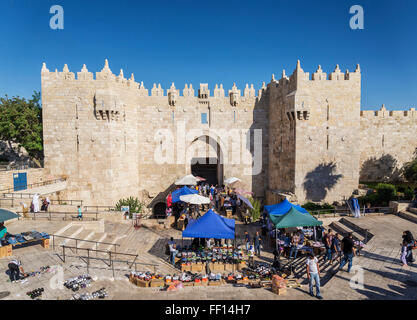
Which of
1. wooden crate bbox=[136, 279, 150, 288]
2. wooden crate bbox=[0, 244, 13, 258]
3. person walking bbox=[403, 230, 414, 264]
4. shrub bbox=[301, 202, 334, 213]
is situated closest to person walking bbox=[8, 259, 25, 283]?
wooden crate bbox=[0, 244, 13, 258]

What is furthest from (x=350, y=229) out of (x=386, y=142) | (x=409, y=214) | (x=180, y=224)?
(x=386, y=142)

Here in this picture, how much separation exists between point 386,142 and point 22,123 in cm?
3205

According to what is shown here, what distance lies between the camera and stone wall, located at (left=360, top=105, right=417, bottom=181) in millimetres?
22266

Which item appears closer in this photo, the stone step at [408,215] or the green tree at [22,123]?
the stone step at [408,215]

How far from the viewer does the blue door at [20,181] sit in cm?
1750

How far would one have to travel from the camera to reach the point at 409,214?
46.1ft

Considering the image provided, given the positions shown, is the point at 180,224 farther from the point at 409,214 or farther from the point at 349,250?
the point at 409,214

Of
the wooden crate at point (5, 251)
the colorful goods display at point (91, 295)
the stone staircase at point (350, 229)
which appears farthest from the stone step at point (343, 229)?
the wooden crate at point (5, 251)

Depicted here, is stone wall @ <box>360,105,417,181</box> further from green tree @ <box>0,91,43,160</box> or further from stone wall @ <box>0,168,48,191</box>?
green tree @ <box>0,91,43,160</box>

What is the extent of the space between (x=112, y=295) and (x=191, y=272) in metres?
3.35

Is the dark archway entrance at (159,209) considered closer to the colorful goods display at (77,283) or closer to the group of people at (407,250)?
the colorful goods display at (77,283)

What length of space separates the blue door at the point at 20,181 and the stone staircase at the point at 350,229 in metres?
21.0
